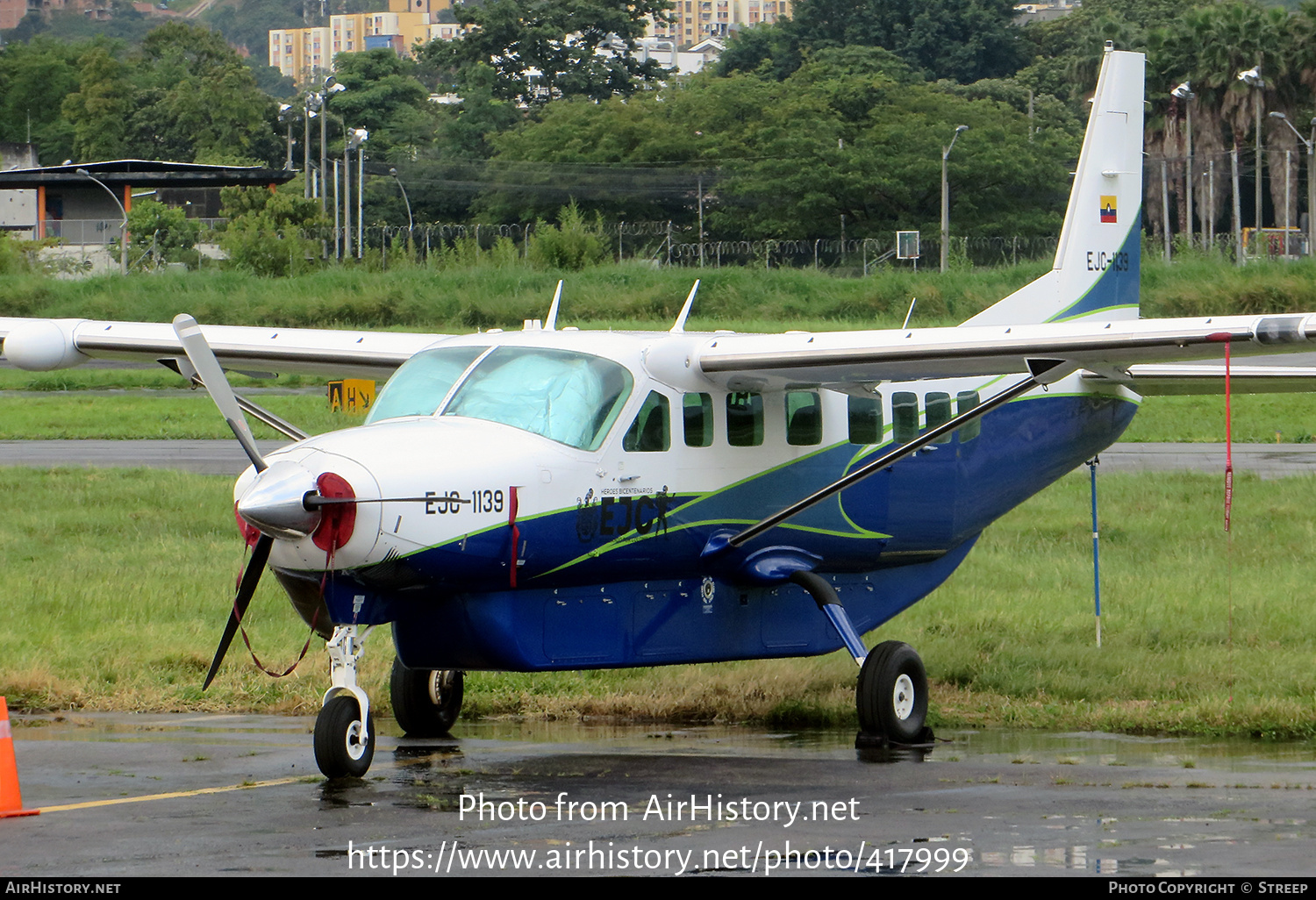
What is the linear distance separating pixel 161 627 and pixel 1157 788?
28.5 ft

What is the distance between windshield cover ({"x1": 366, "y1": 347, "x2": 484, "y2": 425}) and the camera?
10625 millimetres

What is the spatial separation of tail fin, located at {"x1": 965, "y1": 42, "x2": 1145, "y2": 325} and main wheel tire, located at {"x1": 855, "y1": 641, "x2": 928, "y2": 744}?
163 inches

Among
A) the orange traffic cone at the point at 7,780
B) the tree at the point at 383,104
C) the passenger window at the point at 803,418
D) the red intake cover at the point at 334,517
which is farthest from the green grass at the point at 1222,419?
the tree at the point at 383,104

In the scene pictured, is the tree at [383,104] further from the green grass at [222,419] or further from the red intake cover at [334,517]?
the red intake cover at [334,517]

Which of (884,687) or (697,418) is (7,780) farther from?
(884,687)

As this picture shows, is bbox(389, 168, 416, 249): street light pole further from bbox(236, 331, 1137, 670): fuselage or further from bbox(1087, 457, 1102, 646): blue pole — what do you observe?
bbox(236, 331, 1137, 670): fuselage

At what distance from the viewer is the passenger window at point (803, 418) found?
12104 mm

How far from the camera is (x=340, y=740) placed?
9688 millimetres

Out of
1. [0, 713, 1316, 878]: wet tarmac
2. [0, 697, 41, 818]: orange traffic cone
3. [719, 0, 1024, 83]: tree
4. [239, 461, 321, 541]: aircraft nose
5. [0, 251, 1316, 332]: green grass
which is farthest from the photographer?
[719, 0, 1024, 83]: tree

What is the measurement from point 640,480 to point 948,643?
173 inches

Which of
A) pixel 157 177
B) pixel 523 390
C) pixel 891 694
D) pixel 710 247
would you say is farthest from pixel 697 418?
pixel 157 177

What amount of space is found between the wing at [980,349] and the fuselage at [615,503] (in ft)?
0.95

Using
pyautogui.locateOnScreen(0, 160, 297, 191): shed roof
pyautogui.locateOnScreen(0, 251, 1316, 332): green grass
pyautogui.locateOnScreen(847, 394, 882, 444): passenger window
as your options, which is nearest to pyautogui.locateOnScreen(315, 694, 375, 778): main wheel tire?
pyautogui.locateOnScreen(847, 394, 882, 444): passenger window
